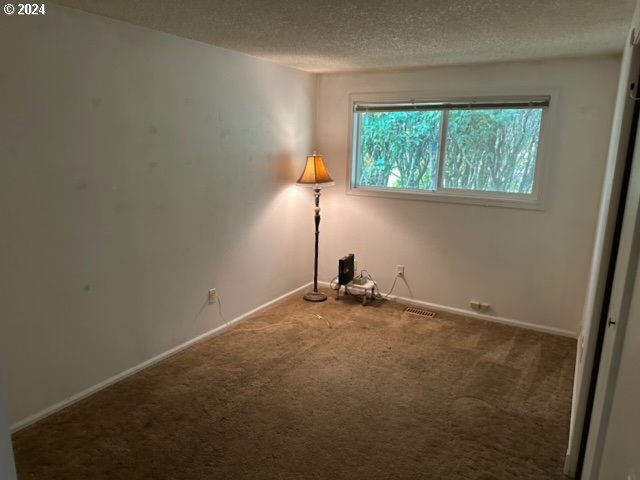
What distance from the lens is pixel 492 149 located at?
380 cm

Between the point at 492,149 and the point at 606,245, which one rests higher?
the point at 492,149

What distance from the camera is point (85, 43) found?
237 cm

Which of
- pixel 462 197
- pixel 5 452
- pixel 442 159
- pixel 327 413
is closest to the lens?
pixel 5 452

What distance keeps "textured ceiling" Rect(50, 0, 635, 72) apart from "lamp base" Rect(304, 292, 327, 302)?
7.31ft

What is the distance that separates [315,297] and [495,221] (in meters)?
1.82

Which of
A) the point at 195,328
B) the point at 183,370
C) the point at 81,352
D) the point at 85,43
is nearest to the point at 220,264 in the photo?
the point at 195,328

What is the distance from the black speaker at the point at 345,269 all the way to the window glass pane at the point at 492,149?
115 cm

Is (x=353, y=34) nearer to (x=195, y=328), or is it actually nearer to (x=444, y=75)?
(x=444, y=75)

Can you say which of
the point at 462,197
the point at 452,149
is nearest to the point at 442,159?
the point at 452,149

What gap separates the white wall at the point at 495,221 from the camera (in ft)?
11.0

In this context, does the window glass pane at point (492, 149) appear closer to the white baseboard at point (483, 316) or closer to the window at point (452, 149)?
the window at point (452, 149)

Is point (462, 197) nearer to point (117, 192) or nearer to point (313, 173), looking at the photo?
point (313, 173)

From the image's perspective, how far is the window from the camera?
3643 mm

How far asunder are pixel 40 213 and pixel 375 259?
9.79ft
